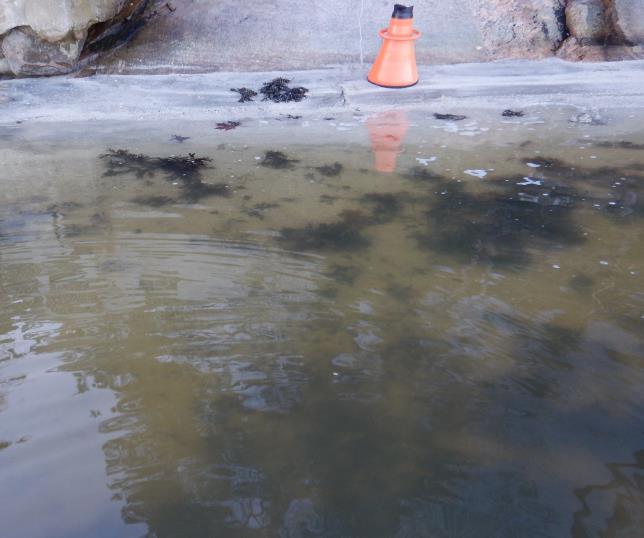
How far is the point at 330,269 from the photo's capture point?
3867 millimetres

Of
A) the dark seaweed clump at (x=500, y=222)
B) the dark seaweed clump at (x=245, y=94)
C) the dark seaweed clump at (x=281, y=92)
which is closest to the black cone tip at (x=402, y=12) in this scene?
the dark seaweed clump at (x=281, y=92)

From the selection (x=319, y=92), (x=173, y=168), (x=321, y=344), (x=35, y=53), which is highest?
(x=35, y=53)

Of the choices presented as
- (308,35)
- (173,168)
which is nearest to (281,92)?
(308,35)

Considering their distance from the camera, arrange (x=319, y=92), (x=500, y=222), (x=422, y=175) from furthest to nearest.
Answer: (x=319, y=92) → (x=422, y=175) → (x=500, y=222)

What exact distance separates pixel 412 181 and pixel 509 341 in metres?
2.07

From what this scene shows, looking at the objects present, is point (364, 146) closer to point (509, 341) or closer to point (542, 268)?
point (542, 268)

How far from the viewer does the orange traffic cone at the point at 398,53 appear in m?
6.56

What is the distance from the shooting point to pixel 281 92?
658cm

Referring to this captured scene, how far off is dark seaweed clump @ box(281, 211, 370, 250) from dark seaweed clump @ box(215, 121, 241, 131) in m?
2.05

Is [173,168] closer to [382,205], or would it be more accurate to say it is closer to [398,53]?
[382,205]

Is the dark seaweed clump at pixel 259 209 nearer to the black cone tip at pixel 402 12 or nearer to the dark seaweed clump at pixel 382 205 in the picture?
the dark seaweed clump at pixel 382 205

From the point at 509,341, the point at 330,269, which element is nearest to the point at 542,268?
the point at 509,341

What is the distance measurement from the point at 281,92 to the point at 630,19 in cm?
413

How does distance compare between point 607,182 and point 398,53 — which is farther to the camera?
point 398,53
